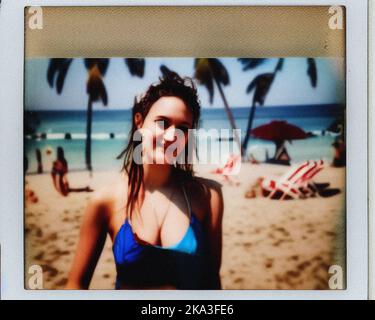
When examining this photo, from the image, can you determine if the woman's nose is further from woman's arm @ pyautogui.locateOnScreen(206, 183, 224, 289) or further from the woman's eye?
woman's arm @ pyautogui.locateOnScreen(206, 183, 224, 289)

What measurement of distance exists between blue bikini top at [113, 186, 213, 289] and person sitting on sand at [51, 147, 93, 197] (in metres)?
0.32

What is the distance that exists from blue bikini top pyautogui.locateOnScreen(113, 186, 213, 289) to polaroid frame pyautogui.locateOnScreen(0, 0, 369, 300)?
0.06 metres

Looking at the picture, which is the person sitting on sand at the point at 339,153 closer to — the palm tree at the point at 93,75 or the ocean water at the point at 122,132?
the ocean water at the point at 122,132

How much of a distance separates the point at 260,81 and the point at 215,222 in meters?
0.71

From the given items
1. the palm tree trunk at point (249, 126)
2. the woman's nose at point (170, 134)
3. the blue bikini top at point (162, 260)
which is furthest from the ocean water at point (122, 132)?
the blue bikini top at point (162, 260)

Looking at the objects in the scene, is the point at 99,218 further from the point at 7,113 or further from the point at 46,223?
the point at 7,113

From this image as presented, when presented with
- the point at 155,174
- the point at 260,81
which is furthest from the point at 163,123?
the point at 260,81

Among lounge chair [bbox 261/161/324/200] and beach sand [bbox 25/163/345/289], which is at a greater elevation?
lounge chair [bbox 261/161/324/200]

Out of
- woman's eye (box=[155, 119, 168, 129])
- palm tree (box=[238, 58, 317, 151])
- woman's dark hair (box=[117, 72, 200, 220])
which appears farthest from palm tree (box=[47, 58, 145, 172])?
palm tree (box=[238, 58, 317, 151])

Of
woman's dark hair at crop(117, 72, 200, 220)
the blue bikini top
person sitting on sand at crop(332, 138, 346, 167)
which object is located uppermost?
woman's dark hair at crop(117, 72, 200, 220)

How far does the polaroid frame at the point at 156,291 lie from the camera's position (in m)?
2.18

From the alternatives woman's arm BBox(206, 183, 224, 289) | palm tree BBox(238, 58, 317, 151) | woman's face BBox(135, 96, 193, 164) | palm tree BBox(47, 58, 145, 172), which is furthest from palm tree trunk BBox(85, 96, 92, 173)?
palm tree BBox(238, 58, 317, 151)

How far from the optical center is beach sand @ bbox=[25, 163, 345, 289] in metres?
2.20
